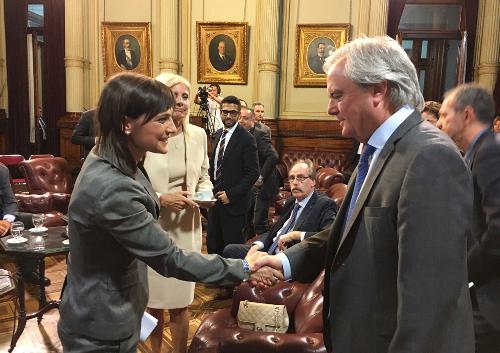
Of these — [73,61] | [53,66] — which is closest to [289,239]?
[73,61]

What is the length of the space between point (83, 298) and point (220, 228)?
300 cm

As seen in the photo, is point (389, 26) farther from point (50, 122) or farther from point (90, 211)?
point (90, 211)

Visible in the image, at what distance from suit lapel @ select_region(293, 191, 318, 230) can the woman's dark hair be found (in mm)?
2123

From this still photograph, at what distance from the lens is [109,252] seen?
1.48m

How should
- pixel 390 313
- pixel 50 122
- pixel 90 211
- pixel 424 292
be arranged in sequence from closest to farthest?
pixel 424 292, pixel 390 313, pixel 90 211, pixel 50 122

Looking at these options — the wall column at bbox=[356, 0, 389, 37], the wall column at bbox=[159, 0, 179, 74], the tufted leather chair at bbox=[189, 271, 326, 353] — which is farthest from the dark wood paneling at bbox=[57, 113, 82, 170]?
the tufted leather chair at bbox=[189, 271, 326, 353]

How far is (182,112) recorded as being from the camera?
2.53m

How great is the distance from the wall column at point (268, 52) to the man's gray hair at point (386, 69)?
25.6ft

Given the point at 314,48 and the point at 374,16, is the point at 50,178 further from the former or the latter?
the point at 374,16

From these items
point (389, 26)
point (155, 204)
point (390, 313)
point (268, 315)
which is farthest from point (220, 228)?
point (389, 26)

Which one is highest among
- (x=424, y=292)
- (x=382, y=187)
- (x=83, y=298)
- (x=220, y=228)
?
(x=382, y=187)

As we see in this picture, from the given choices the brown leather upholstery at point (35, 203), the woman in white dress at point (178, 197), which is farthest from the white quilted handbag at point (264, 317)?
the brown leather upholstery at point (35, 203)

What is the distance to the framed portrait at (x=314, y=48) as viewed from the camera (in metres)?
8.97

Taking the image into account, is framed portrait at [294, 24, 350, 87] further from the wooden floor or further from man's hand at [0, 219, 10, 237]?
man's hand at [0, 219, 10, 237]
